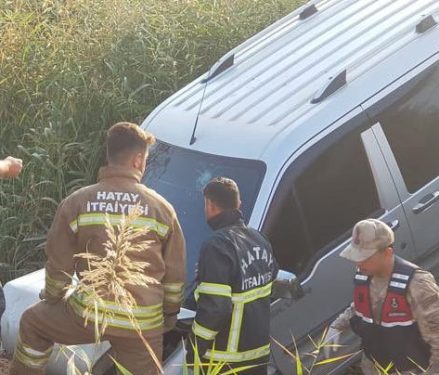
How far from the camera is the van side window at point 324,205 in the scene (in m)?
5.23

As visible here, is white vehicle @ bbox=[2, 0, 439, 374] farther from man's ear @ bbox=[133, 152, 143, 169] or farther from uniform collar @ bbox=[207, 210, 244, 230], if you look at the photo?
man's ear @ bbox=[133, 152, 143, 169]

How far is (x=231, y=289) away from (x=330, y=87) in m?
1.53

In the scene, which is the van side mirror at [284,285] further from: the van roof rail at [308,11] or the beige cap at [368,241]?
the van roof rail at [308,11]

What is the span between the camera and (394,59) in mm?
5730

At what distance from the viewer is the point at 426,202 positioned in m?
5.67

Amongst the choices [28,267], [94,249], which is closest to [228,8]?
[28,267]

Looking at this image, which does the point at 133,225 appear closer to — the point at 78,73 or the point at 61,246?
the point at 61,246

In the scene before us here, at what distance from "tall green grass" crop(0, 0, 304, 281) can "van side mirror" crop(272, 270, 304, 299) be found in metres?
3.06

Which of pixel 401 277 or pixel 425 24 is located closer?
pixel 401 277

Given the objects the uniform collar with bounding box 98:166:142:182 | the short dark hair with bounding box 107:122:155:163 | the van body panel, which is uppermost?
the short dark hair with bounding box 107:122:155:163

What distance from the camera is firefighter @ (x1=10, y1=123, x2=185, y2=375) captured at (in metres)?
4.48

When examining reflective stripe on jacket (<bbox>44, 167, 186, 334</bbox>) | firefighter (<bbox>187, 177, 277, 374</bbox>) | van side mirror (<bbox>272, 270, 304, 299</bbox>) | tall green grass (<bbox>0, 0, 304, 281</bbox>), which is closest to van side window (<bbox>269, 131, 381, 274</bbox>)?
van side mirror (<bbox>272, 270, 304, 299</bbox>)

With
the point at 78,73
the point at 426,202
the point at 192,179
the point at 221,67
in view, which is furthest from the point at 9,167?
the point at 78,73

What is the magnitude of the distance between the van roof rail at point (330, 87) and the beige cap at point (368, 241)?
112 centimetres
